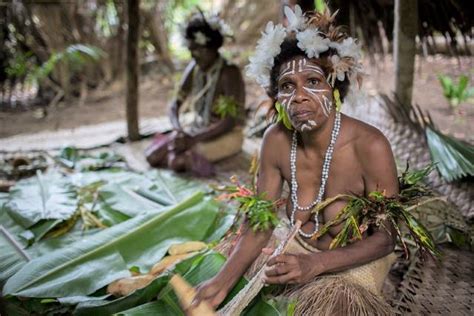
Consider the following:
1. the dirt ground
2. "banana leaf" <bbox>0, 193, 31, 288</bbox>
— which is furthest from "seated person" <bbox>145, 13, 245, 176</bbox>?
"banana leaf" <bbox>0, 193, 31, 288</bbox>

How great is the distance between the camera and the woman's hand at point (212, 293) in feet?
6.72

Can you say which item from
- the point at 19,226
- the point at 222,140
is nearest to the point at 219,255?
the point at 19,226

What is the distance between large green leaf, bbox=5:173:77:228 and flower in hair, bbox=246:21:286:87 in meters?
1.57

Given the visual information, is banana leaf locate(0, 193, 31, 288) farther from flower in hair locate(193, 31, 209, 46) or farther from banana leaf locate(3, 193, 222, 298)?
flower in hair locate(193, 31, 209, 46)

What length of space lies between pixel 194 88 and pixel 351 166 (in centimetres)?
243

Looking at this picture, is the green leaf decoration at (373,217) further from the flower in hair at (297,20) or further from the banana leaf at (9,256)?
the banana leaf at (9,256)

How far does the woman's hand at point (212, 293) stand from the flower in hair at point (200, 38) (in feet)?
7.64

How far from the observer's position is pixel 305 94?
6.73 ft

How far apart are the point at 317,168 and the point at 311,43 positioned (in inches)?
20.2

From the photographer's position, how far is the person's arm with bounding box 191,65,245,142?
4.14m

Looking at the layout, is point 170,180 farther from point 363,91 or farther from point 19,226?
point 363,91

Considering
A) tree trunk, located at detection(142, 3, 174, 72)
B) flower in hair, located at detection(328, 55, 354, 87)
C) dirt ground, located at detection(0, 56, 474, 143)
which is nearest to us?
flower in hair, located at detection(328, 55, 354, 87)

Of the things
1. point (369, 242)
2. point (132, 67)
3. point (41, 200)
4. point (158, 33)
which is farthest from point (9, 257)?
point (158, 33)

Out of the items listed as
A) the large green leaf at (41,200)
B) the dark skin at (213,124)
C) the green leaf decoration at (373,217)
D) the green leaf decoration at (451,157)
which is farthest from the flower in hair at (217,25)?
the green leaf decoration at (373,217)
